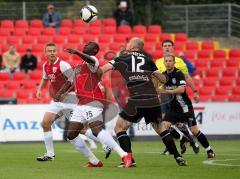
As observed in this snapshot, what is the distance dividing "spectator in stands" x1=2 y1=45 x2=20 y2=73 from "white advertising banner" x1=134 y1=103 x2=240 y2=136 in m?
6.87

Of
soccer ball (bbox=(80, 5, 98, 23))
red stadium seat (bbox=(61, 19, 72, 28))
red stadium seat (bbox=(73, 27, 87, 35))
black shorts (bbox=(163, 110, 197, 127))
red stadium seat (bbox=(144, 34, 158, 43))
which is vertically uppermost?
soccer ball (bbox=(80, 5, 98, 23))

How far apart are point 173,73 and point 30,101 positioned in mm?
11661

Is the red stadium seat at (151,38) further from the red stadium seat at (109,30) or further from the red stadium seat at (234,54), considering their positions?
the red stadium seat at (234,54)

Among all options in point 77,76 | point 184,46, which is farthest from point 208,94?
point 77,76

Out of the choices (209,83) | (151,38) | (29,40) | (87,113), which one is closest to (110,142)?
(87,113)

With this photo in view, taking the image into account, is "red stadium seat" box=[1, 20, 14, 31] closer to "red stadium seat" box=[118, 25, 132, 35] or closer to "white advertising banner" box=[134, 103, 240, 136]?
"red stadium seat" box=[118, 25, 132, 35]

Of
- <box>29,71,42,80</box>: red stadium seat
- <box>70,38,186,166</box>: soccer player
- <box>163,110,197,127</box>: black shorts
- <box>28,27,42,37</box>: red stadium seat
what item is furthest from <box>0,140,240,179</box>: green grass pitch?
<box>28,27,42,37</box>: red stadium seat

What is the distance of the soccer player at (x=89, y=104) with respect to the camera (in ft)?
48.6

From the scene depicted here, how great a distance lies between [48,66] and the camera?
1664 cm

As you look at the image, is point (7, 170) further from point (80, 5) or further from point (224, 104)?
point (80, 5)

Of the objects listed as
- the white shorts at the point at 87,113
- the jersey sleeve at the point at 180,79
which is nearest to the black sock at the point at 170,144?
the white shorts at the point at 87,113

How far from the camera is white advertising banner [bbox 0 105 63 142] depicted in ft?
81.7

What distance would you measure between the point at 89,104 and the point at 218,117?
38.5 feet

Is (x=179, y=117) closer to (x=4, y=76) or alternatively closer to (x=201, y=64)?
(x=4, y=76)
